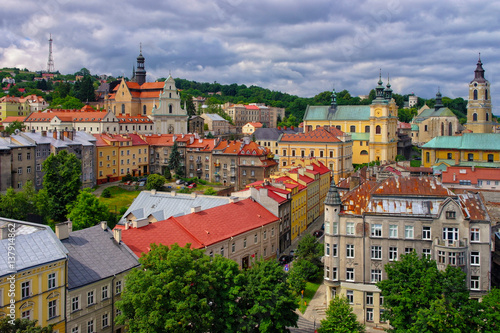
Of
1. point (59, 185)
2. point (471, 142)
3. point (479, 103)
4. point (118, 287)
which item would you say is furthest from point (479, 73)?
point (118, 287)

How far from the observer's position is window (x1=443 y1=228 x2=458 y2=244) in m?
34.7

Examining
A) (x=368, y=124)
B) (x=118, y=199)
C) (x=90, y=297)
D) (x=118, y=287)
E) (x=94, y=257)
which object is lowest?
(x=90, y=297)

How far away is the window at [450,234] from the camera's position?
34719 millimetres

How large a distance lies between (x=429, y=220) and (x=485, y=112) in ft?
289

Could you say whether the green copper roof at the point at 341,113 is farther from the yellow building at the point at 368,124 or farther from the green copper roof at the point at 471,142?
the green copper roof at the point at 471,142

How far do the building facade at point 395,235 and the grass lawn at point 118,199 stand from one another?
120 ft

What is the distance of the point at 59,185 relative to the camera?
5931 centimetres

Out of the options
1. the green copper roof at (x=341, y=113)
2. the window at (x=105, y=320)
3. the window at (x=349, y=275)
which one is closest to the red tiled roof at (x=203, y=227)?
the window at (x=105, y=320)

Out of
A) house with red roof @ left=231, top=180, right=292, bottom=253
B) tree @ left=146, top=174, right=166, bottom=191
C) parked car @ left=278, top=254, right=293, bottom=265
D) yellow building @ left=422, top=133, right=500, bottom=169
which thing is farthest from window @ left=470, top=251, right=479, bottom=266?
tree @ left=146, top=174, right=166, bottom=191

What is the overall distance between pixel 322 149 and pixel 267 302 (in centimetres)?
6560

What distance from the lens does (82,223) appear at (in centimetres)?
4894

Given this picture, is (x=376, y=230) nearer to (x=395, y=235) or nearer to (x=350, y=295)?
(x=395, y=235)

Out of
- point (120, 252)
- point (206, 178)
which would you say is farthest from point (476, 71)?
point (120, 252)

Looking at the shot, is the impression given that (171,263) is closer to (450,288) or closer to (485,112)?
(450,288)
